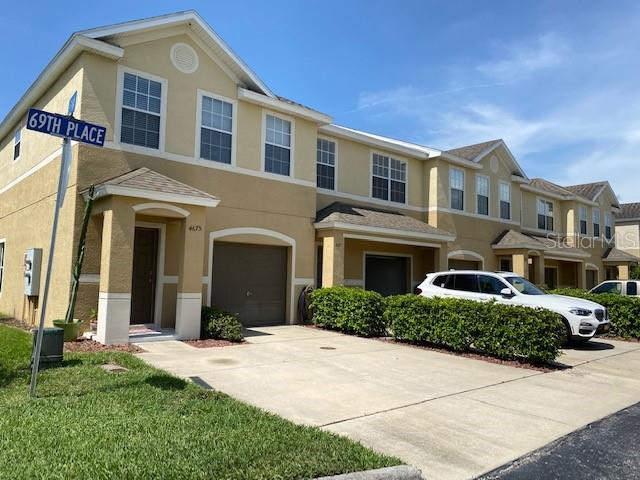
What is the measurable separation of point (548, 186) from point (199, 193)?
82.3 feet

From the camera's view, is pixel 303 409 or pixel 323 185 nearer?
pixel 303 409

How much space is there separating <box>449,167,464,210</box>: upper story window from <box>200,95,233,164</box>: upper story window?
1114cm

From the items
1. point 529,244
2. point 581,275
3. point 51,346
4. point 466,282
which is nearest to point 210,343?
point 51,346

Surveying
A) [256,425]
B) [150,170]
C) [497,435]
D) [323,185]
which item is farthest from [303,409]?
[323,185]

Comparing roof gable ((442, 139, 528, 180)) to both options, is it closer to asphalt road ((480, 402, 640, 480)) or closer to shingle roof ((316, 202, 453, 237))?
shingle roof ((316, 202, 453, 237))

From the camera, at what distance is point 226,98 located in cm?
1405

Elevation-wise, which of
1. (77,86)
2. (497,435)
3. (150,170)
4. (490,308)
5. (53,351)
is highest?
(77,86)

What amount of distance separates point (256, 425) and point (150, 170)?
28.2ft

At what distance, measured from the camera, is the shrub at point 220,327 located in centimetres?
1138

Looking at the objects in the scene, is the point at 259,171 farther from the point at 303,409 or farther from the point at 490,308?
the point at 303,409

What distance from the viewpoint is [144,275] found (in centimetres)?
1256

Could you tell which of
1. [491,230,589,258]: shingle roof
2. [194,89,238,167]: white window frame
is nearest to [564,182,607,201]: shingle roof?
[491,230,589,258]: shingle roof

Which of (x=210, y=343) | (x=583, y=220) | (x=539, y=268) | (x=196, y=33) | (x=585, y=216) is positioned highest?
(x=196, y=33)

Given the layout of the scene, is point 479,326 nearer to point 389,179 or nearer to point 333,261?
point 333,261
